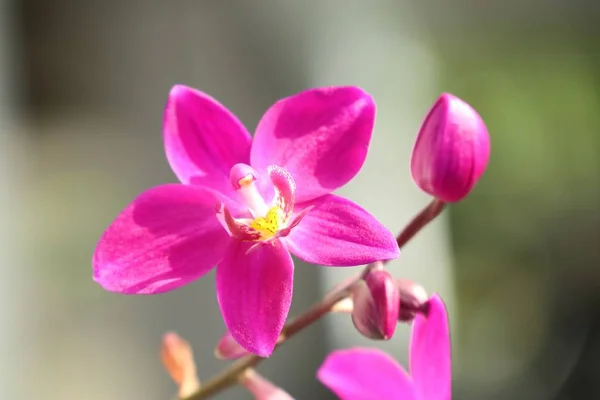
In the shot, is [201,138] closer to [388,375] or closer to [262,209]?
[262,209]

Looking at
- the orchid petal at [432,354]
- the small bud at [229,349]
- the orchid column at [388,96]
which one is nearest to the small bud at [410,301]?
the orchid petal at [432,354]

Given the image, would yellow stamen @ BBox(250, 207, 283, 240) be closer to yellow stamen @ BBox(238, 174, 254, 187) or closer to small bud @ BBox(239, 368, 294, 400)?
yellow stamen @ BBox(238, 174, 254, 187)

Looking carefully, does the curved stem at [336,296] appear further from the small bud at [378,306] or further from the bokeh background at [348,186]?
the bokeh background at [348,186]

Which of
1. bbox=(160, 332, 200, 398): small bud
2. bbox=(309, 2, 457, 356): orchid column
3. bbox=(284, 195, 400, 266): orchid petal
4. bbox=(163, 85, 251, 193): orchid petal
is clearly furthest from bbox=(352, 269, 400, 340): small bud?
bbox=(309, 2, 457, 356): orchid column

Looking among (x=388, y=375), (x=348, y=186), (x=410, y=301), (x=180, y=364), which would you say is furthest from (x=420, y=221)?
(x=348, y=186)

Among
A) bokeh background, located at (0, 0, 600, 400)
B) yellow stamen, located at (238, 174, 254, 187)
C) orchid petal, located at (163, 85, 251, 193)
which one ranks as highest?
orchid petal, located at (163, 85, 251, 193)

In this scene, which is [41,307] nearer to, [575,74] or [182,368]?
[182,368]

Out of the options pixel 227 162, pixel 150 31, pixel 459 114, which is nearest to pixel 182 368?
pixel 227 162
